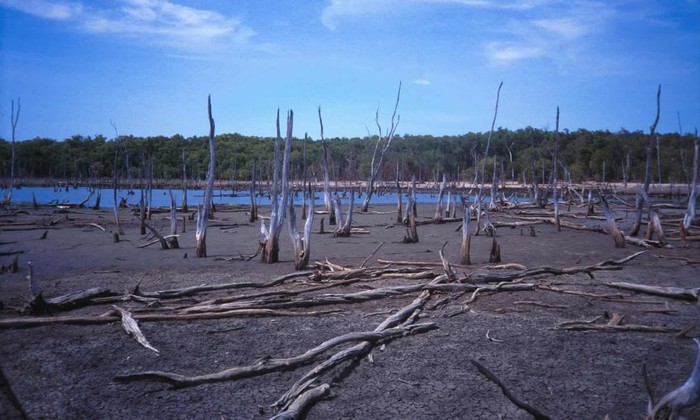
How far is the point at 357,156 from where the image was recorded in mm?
87875

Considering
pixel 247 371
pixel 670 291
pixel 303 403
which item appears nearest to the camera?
pixel 303 403

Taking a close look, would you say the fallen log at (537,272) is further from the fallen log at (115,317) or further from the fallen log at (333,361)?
the fallen log at (115,317)

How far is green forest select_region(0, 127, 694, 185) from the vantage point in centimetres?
6444

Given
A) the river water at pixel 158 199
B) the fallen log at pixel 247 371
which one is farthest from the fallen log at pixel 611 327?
the river water at pixel 158 199

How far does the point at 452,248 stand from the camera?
41.6 feet

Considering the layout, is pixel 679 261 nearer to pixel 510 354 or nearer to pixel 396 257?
pixel 396 257

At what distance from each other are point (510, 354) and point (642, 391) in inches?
44.1

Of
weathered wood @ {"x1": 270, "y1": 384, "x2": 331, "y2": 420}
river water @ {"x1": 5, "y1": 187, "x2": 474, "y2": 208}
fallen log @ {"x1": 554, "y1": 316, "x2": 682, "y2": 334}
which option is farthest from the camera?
river water @ {"x1": 5, "y1": 187, "x2": 474, "y2": 208}

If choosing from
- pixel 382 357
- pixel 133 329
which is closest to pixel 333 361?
pixel 382 357

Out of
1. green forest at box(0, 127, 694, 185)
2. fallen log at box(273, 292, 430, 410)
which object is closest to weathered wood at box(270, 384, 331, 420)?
fallen log at box(273, 292, 430, 410)

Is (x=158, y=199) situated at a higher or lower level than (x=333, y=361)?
lower

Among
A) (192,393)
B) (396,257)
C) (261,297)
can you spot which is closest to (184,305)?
(261,297)

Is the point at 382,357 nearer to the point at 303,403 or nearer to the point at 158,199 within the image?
the point at 303,403

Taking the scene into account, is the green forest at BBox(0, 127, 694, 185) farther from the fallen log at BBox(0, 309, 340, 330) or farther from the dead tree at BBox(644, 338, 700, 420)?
the dead tree at BBox(644, 338, 700, 420)
